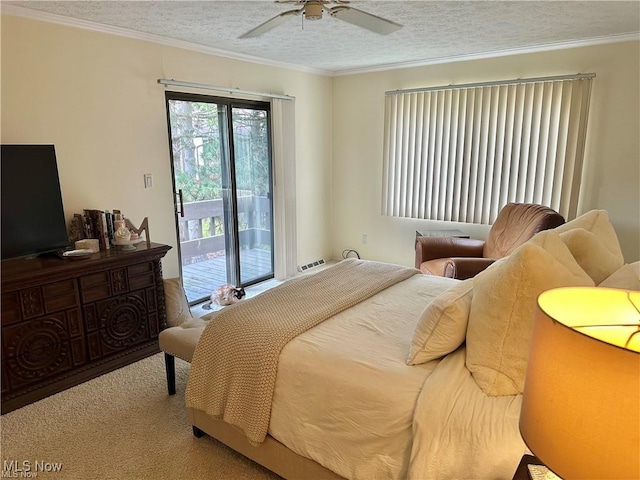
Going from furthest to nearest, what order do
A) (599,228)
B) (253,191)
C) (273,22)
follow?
(253,191), (273,22), (599,228)

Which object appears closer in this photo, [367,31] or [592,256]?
[592,256]

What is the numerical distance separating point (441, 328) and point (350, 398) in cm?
44

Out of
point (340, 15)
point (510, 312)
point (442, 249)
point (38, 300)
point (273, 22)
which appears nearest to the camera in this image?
point (510, 312)

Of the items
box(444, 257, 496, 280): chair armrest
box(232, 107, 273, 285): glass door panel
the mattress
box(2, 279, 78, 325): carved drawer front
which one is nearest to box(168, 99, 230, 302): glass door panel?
box(232, 107, 273, 285): glass door panel

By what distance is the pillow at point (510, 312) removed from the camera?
4.57ft

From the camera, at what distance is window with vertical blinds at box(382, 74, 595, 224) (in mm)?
3961

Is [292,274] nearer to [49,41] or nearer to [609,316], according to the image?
[49,41]

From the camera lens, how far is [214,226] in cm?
434

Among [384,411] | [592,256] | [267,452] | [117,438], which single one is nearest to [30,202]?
[117,438]

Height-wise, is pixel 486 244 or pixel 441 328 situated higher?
pixel 441 328

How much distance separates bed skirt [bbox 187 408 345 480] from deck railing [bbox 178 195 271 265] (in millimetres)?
2180

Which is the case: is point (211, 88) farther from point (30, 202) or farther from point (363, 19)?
point (363, 19)

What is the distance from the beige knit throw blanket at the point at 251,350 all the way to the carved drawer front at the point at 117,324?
1.16m

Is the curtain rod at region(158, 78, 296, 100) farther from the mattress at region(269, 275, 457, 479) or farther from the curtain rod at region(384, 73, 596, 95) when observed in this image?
the mattress at region(269, 275, 457, 479)
